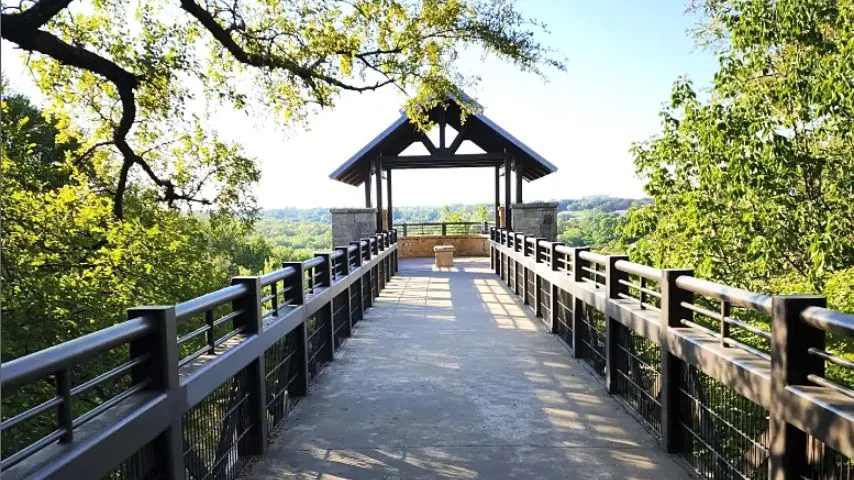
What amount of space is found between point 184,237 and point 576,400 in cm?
1400

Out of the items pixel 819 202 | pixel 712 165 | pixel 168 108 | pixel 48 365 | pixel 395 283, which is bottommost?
pixel 395 283

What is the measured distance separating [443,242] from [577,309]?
59.4 ft

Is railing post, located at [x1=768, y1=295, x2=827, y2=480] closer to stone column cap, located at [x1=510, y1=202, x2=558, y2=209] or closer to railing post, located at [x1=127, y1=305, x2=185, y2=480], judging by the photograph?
railing post, located at [x1=127, y1=305, x2=185, y2=480]

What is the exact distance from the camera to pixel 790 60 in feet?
30.0

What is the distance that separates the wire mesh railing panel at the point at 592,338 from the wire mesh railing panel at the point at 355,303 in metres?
3.71

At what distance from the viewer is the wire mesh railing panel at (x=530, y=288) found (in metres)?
11.1

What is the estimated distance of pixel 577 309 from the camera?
757 centimetres

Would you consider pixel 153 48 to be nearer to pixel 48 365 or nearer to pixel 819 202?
pixel 48 365

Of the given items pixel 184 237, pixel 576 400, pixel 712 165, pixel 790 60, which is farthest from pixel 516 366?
pixel 184 237

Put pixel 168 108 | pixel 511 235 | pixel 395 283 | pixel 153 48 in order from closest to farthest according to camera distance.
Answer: pixel 153 48
pixel 168 108
pixel 511 235
pixel 395 283

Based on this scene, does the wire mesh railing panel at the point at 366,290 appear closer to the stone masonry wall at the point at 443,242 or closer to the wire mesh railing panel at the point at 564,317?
the wire mesh railing panel at the point at 564,317

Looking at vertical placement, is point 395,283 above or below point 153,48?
below

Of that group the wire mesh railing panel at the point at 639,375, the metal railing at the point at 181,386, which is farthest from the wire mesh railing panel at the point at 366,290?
the wire mesh railing panel at the point at 639,375

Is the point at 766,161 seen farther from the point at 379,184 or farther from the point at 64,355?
the point at 379,184
